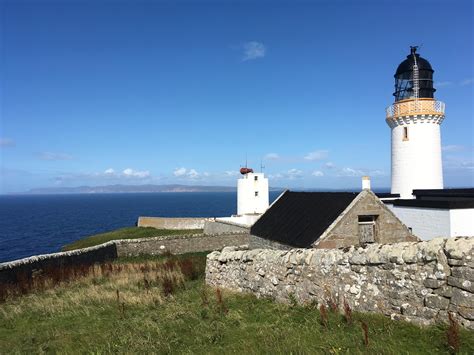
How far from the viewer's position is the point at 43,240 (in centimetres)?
5778

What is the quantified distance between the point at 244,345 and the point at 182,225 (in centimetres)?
3966

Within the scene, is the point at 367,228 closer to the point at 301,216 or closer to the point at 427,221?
the point at 301,216

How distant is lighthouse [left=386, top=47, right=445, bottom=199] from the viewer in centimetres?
2245

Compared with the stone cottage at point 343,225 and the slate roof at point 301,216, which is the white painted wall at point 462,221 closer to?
the stone cottage at point 343,225

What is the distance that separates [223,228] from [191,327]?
1086 inches

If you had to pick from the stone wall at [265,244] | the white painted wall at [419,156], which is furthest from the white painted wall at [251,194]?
the stone wall at [265,244]

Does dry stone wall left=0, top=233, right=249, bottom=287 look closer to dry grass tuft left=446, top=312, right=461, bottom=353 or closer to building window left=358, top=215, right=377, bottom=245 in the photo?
building window left=358, top=215, right=377, bottom=245

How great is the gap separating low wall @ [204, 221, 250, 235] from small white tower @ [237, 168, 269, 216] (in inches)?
252

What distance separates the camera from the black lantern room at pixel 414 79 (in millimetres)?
23547

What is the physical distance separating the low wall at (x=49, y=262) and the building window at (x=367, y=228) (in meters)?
13.5

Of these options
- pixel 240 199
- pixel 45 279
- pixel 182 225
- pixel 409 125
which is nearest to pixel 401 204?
pixel 409 125

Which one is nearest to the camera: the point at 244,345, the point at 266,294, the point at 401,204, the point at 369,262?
the point at 244,345

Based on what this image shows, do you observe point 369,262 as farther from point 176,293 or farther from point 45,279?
point 45,279

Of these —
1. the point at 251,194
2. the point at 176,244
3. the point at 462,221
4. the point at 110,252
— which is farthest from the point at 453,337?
the point at 251,194
